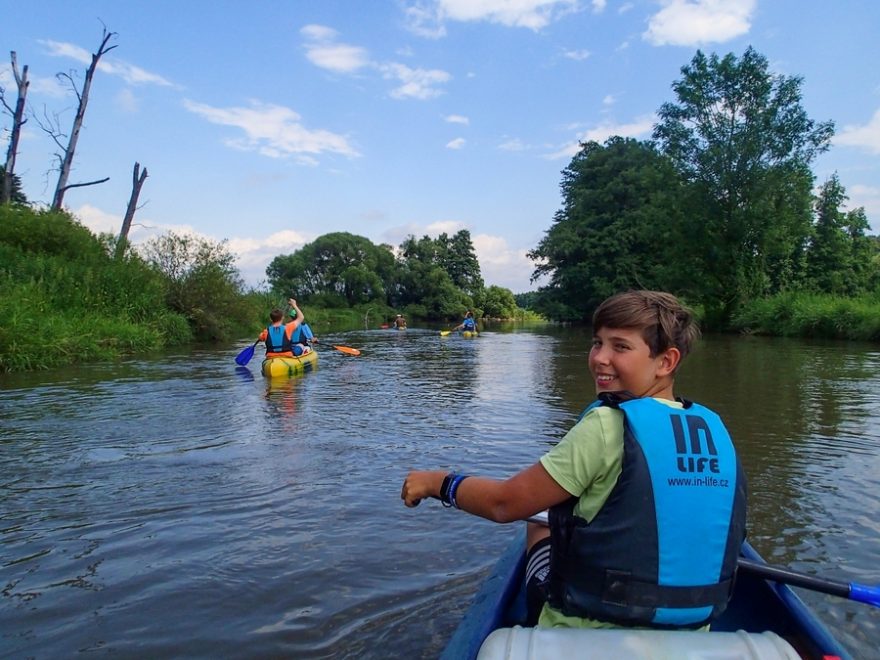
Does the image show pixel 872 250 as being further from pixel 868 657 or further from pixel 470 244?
pixel 470 244

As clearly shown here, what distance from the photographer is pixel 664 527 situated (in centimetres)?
161

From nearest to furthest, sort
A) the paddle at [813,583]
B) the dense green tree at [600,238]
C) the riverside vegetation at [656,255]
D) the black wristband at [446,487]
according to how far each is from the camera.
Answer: the black wristband at [446,487] < the paddle at [813,583] < the riverside vegetation at [656,255] < the dense green tree at [600,238]

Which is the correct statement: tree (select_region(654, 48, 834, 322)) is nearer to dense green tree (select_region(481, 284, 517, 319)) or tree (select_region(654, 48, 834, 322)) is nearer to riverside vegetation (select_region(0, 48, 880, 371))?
riverside vegetation (select_region(0, 48, 880, 371))

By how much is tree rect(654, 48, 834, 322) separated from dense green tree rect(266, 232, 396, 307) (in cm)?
3690

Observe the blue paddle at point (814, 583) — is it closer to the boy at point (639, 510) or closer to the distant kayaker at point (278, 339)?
the boy at point (639, 510)

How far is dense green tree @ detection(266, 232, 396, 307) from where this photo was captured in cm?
6116

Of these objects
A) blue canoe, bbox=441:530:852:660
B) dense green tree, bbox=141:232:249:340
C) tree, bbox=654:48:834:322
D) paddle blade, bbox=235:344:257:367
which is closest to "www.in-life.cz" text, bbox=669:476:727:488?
blue canoe, bbox=441:530:852:660

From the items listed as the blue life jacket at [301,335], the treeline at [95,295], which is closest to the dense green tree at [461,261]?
the treeline at [95,295]

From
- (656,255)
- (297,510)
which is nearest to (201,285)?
(297,510)

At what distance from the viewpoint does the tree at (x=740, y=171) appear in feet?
86.8

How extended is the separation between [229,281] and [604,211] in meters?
25.4

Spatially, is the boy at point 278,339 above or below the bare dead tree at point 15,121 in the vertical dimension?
below

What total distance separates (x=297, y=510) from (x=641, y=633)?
127 inches

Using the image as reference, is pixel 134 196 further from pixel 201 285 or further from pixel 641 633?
pixel 641 633
